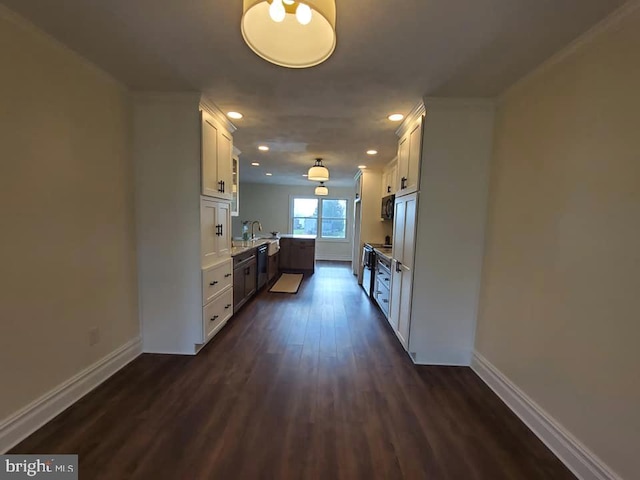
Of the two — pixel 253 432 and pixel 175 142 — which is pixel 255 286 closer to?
pixel 175 142

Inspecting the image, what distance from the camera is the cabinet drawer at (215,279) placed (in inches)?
110

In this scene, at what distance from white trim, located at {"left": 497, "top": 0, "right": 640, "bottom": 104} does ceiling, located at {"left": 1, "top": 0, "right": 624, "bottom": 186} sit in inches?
1.5

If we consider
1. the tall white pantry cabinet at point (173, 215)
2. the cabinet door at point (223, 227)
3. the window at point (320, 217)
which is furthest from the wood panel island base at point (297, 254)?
the tall white pantry cabinet at point (173, 215)

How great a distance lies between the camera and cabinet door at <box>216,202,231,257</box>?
3.20 metres

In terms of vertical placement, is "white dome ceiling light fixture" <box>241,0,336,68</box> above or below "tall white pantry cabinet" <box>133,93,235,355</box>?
above

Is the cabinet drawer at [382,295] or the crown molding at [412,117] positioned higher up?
the crown molding at [412,117]

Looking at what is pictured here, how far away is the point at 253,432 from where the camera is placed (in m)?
1.78

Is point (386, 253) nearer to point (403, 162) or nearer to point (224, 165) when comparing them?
point (403, 162)

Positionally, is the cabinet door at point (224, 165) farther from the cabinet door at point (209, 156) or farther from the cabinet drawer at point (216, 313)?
the cabinet drawer at point (216, 313)

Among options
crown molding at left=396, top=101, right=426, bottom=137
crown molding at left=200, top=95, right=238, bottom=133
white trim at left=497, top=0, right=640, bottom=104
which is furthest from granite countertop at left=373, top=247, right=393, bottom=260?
crown molding at left=200, top=95, right=238, bottom=133

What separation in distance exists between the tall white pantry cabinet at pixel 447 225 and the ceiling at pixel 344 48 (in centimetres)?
22

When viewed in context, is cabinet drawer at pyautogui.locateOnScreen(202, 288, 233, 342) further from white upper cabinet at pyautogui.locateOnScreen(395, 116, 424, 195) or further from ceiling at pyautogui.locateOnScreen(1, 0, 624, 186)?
white upper cabinet at pyautogui.locateOnScreen(395, 116, 424, 195)

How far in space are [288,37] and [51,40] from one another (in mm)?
1588

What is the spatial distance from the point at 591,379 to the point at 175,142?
3.38 meters
